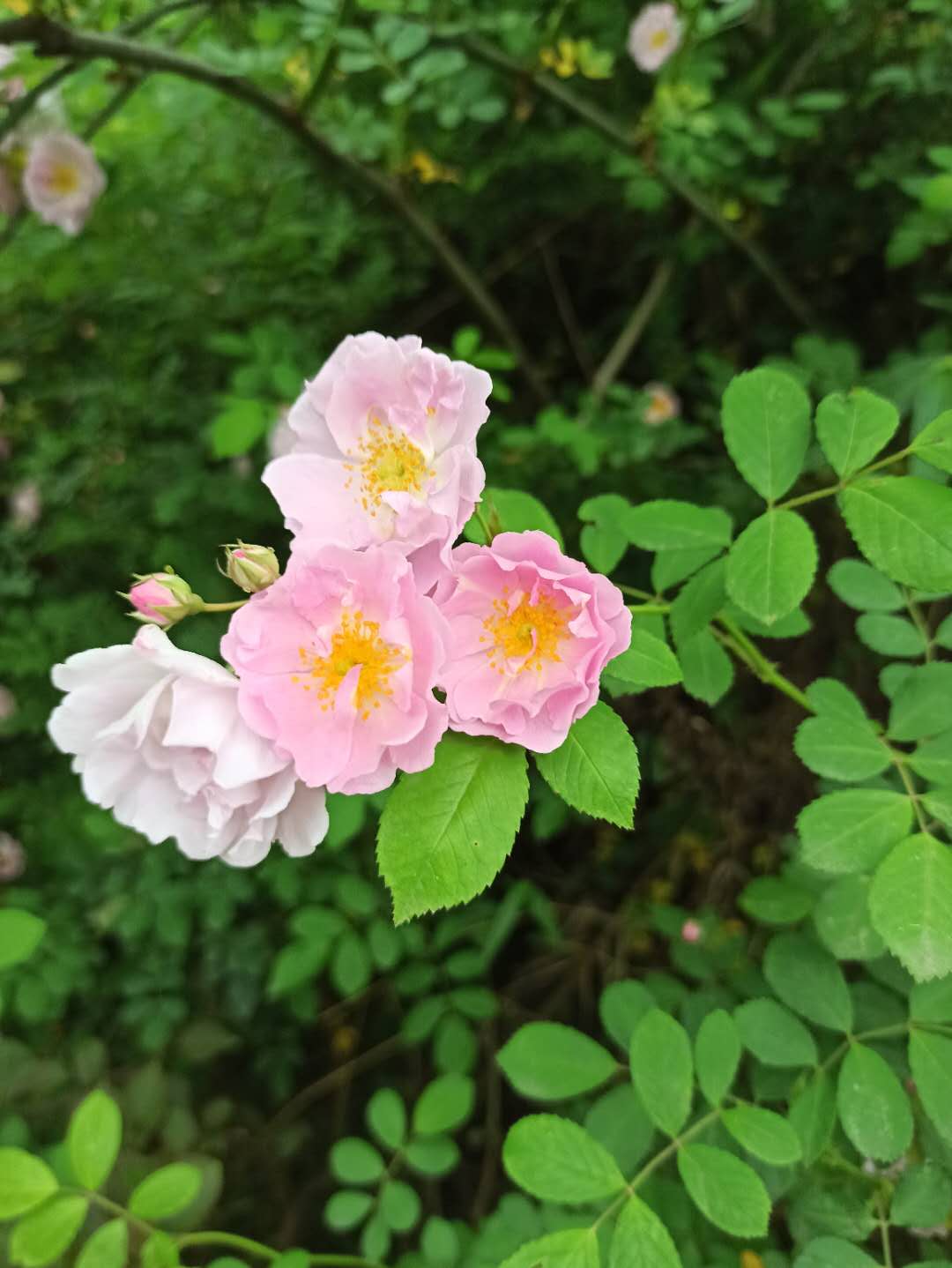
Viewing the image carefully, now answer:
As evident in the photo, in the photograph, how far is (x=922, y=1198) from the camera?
913mm

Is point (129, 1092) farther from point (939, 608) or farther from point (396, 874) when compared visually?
point (939, 608)

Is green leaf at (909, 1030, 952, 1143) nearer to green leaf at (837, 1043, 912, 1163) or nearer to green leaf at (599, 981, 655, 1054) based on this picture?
green leaf at (837, 1043, 912, 1163)

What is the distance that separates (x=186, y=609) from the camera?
80cm

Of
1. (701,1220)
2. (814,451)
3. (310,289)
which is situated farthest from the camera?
(310,289)

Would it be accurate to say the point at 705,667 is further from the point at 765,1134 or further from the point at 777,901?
the point at 765,1134

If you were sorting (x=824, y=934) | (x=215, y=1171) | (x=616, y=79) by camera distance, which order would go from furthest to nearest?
(x=616, y=79) → (x=215, y=1171) → (x=824, y=934)

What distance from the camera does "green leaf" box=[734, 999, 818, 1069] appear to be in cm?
100

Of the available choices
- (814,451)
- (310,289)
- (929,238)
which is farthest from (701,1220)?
(310,289)

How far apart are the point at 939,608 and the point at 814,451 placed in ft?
1.15

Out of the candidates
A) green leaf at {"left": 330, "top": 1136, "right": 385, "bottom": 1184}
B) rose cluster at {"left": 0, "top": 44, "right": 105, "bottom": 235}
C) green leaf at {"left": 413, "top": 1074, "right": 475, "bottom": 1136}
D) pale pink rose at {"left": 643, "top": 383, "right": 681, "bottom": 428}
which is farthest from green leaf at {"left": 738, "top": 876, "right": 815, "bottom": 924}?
rose cluster at {"left": 0, "top": 44, "right": 105, "bottom": 235}

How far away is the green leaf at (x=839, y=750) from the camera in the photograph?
91 cm

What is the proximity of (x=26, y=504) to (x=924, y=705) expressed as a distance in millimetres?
2325

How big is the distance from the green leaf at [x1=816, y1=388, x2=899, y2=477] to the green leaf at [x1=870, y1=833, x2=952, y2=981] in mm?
373

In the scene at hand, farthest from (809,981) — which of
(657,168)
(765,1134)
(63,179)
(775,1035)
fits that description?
(63,179)
